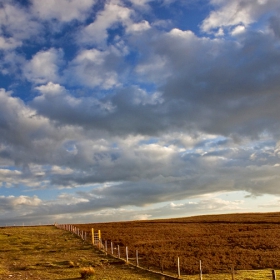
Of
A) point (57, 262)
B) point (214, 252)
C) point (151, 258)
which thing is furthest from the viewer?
point (214, 252)

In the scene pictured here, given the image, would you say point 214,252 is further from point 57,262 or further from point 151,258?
point 57,262

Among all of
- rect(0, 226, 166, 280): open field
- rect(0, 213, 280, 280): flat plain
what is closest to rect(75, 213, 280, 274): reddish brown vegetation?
rect(0, 213, 280, 280): flat plain

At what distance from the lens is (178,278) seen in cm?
3253

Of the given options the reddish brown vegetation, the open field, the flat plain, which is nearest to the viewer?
the open field

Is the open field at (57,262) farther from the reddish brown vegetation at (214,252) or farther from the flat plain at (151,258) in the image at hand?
the reddish brown vegetation at (214,252)

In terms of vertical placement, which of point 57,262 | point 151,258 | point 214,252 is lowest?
point 214,252

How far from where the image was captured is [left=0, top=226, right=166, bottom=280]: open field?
35.7 metres

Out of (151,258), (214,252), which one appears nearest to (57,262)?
(151,258)

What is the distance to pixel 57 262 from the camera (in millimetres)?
43906

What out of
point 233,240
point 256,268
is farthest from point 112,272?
point 233,240

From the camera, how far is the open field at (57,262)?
117 feet

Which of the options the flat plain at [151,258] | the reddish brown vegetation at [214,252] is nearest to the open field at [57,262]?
the flat plain at [151,258]

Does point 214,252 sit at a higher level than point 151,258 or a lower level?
lower

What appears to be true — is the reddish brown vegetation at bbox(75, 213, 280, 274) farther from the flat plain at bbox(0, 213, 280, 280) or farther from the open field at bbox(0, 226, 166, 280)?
the open field at bbox(0, 226, 166, 280)
